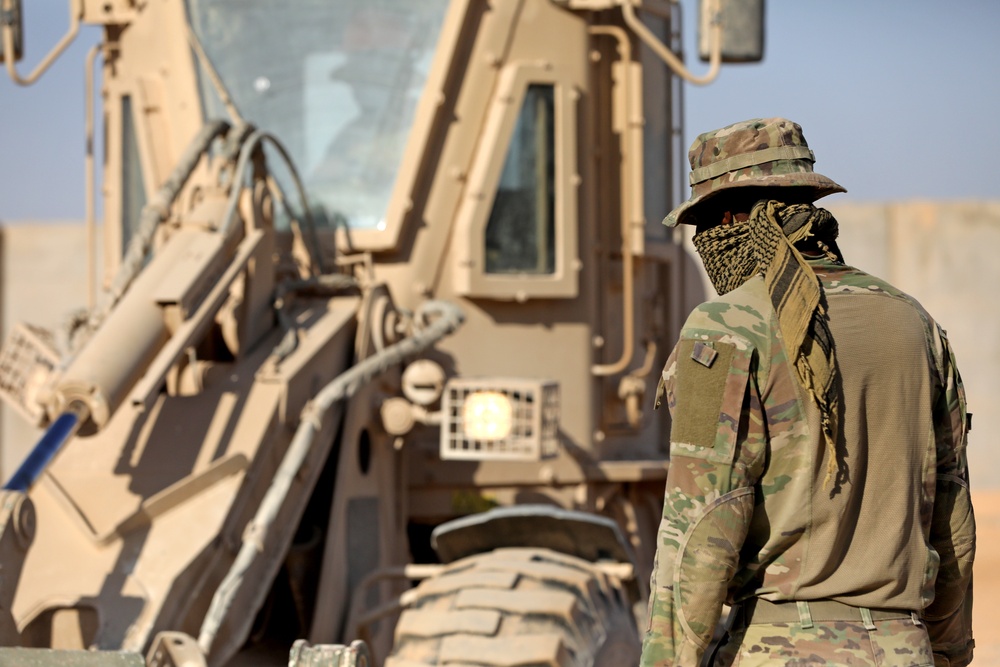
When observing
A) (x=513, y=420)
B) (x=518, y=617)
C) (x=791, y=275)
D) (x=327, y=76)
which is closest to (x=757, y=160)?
(x=791, y=275)

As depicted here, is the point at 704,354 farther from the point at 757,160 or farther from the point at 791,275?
the point at 757,160

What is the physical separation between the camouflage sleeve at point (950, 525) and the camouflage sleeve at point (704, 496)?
0.45m

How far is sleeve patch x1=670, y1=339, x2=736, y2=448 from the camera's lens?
2.76 meters

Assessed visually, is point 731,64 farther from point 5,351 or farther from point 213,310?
point 5,351

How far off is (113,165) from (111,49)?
19.7 inches

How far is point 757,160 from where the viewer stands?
2955 mm

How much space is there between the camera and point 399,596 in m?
5.48

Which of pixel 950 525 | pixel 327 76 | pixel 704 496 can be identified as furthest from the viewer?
pixel 327 76

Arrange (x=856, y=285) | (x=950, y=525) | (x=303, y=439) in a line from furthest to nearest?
(x=303, y=439), (x=950, y=525), (x=856, y=285)

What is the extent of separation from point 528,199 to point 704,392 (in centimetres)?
361

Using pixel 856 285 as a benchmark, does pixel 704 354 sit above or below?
below

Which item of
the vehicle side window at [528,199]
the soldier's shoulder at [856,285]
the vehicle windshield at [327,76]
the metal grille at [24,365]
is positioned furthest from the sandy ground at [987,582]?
the soldier's shoulder at [856,285]

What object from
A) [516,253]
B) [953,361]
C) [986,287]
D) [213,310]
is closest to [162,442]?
[213,310]

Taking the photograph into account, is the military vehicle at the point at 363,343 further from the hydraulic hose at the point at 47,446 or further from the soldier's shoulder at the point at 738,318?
the soldier's shoulder at the point at 738,318
